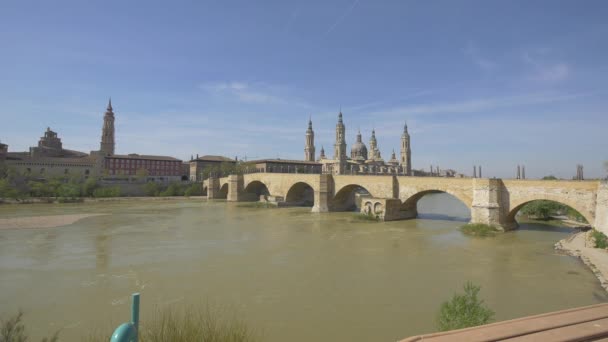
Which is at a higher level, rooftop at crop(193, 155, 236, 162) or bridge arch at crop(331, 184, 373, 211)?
rooftop at crop(193, 155, 236, 162)

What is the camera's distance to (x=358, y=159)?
73562mm

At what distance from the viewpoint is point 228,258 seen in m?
13.3

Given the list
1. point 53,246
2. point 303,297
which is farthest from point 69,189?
point 303,297

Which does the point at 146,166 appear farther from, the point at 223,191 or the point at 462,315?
the point at 462,315

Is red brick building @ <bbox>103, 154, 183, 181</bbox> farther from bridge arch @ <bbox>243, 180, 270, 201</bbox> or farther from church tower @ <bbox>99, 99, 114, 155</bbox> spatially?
bridge arch @ <bbox>243, 180, 270, 201</bbox>

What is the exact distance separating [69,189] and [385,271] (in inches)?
1762

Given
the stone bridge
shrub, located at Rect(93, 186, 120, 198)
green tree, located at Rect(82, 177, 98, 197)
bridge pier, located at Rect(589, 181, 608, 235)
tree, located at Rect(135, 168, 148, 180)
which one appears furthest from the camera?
tree, located at Rect(135, 168, 148, 180)

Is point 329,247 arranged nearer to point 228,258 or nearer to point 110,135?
point 228,258

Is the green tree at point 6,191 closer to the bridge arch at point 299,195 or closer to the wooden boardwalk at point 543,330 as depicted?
the bridge arch at point 299,195

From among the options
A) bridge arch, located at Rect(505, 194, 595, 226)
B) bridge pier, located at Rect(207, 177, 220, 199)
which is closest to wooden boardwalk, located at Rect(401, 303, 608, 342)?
bridge arch, located at Rect(505, 194, 595, 226)

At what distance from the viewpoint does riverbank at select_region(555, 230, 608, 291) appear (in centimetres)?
1072

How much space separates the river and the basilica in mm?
48230

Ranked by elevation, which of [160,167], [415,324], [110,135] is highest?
[110,135]

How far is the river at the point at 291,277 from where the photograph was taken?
25.0ft
